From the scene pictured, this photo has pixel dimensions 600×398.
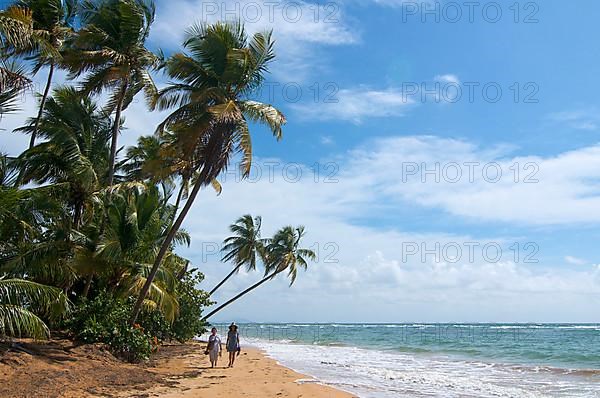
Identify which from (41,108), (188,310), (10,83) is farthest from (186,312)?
(10,83)

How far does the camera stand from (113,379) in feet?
39.8

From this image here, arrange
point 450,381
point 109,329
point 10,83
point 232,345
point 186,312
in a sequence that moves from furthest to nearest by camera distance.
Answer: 1. point 186,312
2. point 232,345
3. point 450,381
4. point 109,329
5. point 10,83

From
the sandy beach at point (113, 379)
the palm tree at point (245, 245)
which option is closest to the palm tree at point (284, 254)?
the palm tree at point (245, 245)

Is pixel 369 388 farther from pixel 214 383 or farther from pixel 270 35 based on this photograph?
pixel 270 35

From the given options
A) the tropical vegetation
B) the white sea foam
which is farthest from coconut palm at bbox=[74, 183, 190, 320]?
the white sea foam

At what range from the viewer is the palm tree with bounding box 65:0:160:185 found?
54.0ft

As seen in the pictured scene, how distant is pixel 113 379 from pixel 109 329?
3.45 m

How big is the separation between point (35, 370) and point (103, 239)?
17.2 feet

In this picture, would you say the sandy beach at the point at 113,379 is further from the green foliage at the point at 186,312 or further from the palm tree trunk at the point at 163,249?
the green foliage at the point at 186,312

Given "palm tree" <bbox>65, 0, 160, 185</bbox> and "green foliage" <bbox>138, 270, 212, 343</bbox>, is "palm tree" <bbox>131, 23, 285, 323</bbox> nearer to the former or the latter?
"palm tree" <bbox>65, 0, 160, 185</bbox>

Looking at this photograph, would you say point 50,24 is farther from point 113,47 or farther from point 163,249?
point 163,249

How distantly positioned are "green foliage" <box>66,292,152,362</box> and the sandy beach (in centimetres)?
42

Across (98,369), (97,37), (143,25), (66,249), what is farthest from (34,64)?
(98,369)

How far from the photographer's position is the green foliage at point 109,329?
15156 millimetres
